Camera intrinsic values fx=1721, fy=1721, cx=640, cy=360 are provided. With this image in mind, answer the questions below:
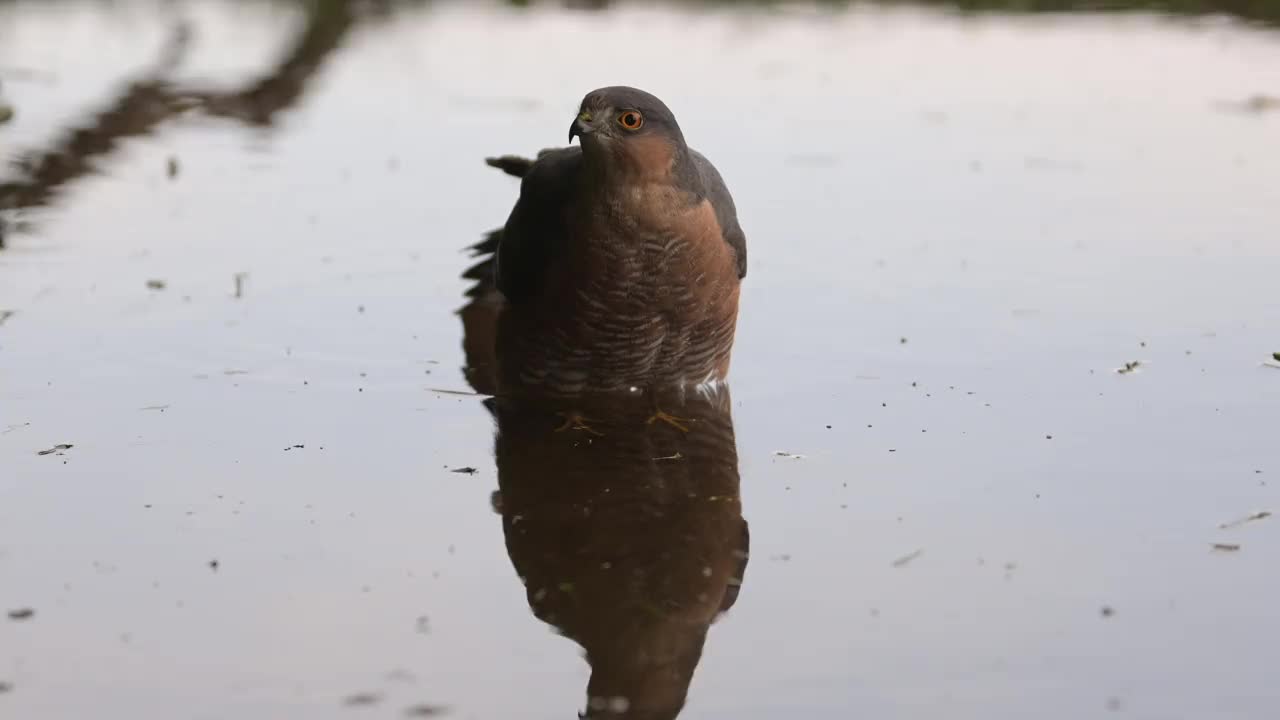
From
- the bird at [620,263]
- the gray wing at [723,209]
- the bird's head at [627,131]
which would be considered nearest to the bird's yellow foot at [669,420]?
the bird at [620,263]

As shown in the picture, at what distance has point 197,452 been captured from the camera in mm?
5660

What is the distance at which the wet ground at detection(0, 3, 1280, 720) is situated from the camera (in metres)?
4.09

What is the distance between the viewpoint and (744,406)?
6.32 m

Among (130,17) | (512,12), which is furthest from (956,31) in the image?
(130,17)

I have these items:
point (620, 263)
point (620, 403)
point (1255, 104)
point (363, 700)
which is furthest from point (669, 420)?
point (1255, 104)

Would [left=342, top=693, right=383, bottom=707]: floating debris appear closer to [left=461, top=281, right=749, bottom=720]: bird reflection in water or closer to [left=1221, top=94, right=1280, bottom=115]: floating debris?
[left=461, top=281, right=749, bottom=720]: bird reflection in water

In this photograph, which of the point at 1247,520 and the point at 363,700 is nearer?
the point at 363,700

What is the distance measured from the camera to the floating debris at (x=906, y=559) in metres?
4.71

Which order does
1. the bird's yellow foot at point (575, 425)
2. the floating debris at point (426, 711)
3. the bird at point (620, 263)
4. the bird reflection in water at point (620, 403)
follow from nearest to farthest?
1. the floating debris at point (426, 711)
2. the bird reflection in water at point (620, 403)
3. the bird at point (620, 263)
4. the bird's yellow foot at point (575, 425)

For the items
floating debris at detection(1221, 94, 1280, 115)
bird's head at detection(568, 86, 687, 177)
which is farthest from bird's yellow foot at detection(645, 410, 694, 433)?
floating debris at detection(1221, 94, 1280, 115)

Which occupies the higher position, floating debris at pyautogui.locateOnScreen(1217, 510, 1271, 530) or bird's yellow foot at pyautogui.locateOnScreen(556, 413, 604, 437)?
floating debris at pyautogui.locateOnScreen(1217, 510, 1271, 530)

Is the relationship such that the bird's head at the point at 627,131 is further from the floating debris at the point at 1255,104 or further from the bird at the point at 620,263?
the floating debris at the point at 1255,104

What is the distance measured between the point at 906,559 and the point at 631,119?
1.76 meters

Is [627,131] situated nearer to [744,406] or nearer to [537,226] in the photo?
[537,226]
